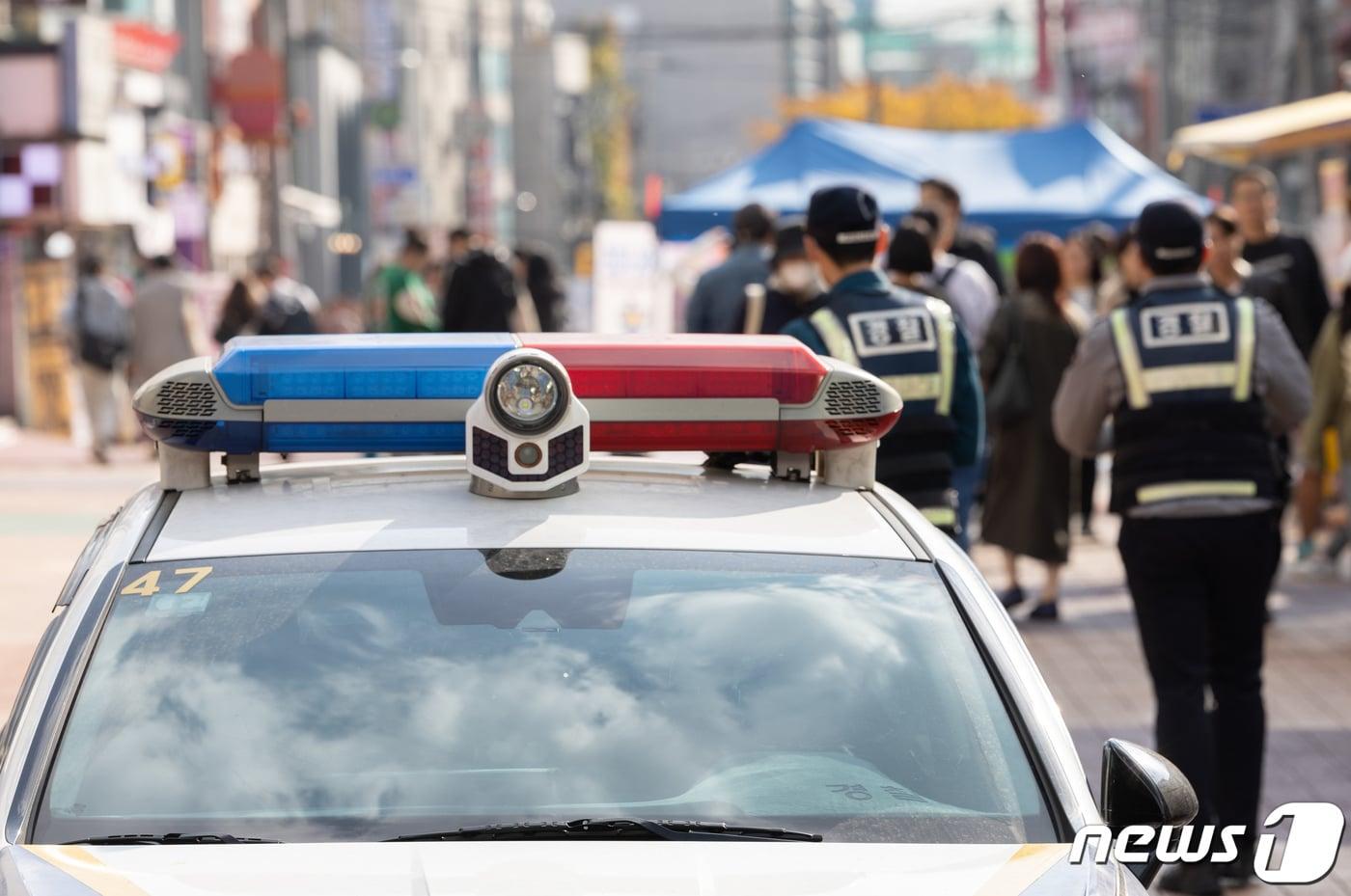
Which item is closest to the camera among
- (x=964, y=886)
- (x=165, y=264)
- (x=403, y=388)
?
(x=964, y=886)

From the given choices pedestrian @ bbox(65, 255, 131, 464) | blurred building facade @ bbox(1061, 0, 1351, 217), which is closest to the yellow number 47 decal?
blurred building facade @ bbox(1061, 0, 1351, 217)

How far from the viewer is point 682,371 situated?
4043mm

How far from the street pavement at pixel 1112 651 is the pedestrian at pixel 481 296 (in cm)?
277

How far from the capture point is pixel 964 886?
3094mm

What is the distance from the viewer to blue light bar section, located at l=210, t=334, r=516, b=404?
3.94 meters

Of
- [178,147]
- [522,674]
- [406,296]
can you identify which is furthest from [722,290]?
[178,147]

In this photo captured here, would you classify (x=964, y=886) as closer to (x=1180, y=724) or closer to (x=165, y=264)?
(x=1180, y=724)

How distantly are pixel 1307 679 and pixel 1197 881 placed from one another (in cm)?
363

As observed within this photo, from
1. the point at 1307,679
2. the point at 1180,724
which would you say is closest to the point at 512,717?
the point at 1180,724

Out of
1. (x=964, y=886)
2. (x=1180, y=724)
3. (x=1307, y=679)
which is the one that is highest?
(x=964, y=886)

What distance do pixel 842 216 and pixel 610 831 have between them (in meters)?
3.71

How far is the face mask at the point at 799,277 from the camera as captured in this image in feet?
32.6

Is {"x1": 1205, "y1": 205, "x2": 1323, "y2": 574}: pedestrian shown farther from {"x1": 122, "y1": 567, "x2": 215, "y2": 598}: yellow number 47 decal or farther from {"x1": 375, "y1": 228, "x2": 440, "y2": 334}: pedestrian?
{"x1": 375, "y1": 228, "x2": 440, "y2": 334}: pedestrian

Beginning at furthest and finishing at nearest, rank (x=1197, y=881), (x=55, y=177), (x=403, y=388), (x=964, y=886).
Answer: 1. (x=55, y=177)
2. (x=1197, y=881)
3. (x=403, y=388)
4. (x=964, y=886)
